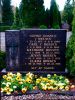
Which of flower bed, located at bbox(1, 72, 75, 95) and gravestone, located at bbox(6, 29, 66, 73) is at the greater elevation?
gravestone, located at bbox(6, 29, 66, 73)

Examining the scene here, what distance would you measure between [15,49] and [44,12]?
845 inches

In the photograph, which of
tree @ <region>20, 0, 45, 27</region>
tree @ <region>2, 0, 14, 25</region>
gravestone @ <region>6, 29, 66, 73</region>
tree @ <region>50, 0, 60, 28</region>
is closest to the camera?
gravestone @ <region>6, 29, 66, 73</region>

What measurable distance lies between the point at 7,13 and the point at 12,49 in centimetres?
3400

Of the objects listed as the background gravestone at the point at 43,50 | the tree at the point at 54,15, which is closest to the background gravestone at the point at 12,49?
the background gravestone at the point at 43,50

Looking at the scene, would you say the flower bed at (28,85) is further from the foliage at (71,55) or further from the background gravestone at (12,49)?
the background gravestone at (12,49)

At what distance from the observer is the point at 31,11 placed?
2911 cm

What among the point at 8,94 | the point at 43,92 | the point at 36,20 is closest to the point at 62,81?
the point at 43,92

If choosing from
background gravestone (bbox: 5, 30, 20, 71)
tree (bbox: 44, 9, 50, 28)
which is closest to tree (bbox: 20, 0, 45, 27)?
tree (bbox: 44, 9, 50, 28)

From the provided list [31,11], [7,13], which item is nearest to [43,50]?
[31,11]

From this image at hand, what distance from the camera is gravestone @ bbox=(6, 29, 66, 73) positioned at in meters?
8.62

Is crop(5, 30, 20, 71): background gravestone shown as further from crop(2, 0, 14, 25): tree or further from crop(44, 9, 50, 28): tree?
crop(2, 0, 14, 25): tree

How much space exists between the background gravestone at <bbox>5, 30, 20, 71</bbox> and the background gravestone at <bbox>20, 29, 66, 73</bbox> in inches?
5.9

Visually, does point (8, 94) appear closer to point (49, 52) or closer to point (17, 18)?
point (49, 52)

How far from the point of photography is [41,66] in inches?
346
